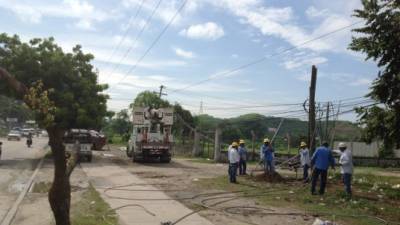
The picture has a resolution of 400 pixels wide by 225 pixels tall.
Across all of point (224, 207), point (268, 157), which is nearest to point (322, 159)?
point (224, 207)

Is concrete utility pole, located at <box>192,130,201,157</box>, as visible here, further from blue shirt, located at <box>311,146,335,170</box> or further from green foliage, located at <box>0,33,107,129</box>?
blue shirt, located at <box>311,146,335,170</box>

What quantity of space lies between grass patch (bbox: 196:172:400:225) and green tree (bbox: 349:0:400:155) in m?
2.25

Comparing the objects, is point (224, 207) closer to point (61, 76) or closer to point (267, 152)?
point (267, 152)

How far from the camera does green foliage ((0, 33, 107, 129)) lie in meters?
33.8

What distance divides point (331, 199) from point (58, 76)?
22.9m

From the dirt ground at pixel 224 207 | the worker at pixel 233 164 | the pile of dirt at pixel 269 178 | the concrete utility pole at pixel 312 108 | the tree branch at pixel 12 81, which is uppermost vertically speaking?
the concrete utility pole at pixel 312 108

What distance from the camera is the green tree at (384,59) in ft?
61.1

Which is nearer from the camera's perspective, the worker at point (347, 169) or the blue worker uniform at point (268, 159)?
the worker at point (347, 169)

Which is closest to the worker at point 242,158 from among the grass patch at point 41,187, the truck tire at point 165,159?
the grass patch at point 41,187

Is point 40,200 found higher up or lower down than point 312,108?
lower down

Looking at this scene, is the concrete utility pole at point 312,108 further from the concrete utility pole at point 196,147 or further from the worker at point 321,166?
the concrete utility pole at point 196,147

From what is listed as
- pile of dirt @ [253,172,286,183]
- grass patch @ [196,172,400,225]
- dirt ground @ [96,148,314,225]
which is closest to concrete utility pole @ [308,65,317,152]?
grass patch @ [196,172,400,225]

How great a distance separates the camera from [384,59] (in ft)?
62.6

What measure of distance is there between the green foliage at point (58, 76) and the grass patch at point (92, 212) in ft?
58.5
